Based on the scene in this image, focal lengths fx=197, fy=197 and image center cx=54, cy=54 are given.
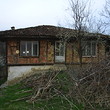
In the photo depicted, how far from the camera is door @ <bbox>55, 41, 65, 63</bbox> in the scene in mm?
17094

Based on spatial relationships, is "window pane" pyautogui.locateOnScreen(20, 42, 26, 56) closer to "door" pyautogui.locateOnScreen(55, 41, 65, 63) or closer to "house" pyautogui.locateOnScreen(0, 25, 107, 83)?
"house" pyautogui.locateOnScreen(0, 25, 107, 83)

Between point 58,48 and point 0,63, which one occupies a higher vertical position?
point 58,48

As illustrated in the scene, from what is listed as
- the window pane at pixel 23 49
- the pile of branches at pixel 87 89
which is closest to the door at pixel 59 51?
the window pane at pixel 23 49

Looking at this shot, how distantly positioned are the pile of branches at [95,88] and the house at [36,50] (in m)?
7.80

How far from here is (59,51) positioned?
17219mm

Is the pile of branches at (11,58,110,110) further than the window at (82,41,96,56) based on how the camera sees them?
No

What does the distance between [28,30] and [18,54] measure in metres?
2.53

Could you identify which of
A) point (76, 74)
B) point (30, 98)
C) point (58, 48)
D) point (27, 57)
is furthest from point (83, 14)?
point (30, 98)

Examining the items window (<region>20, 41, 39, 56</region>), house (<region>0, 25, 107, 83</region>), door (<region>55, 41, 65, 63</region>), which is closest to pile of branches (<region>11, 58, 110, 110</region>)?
house (<region>0, 25, 107, 83</region>)

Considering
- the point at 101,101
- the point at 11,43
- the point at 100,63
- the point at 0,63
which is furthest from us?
the point at 0,63

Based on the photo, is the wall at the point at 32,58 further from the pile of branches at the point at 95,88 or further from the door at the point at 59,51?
the pile of branches at the point at 95,88

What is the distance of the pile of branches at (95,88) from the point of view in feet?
22.7

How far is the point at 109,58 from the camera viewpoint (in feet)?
27.7

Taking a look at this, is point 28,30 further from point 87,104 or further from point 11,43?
point 87,104
